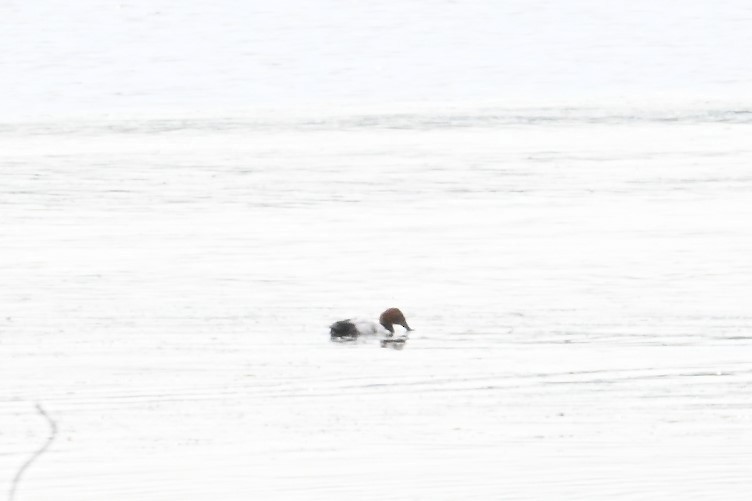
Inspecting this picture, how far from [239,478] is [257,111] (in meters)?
18.7

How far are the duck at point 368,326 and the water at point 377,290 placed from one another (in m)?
0.20

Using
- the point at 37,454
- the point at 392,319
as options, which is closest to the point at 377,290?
the point at 392,319

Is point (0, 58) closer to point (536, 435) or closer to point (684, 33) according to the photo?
point (684, 33)

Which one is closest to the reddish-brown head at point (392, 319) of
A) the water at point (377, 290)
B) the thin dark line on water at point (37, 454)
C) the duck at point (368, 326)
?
the duck at point (368, 326)

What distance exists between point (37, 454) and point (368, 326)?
3.20 meters

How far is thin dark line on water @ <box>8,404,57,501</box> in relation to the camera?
777 cm

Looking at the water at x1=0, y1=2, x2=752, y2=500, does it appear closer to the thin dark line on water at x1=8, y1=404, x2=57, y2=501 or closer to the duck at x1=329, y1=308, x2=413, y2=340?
the thin dark line on water at x1=8, y1=404, x2=57, y2=501

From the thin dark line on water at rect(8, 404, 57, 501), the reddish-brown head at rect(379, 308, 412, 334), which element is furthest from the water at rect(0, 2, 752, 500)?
the reddish-brown head at rect(379, 308, 412, 334)

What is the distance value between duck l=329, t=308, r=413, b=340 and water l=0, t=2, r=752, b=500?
0.65 feet

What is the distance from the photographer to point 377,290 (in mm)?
12875

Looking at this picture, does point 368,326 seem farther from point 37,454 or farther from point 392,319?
point 37,454

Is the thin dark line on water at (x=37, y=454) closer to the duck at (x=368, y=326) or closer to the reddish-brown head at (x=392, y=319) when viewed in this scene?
the duck at (x=368, y=326)

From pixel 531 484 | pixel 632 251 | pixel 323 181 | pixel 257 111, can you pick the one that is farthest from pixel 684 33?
pixel 531 484

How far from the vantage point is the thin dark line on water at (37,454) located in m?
7.77
